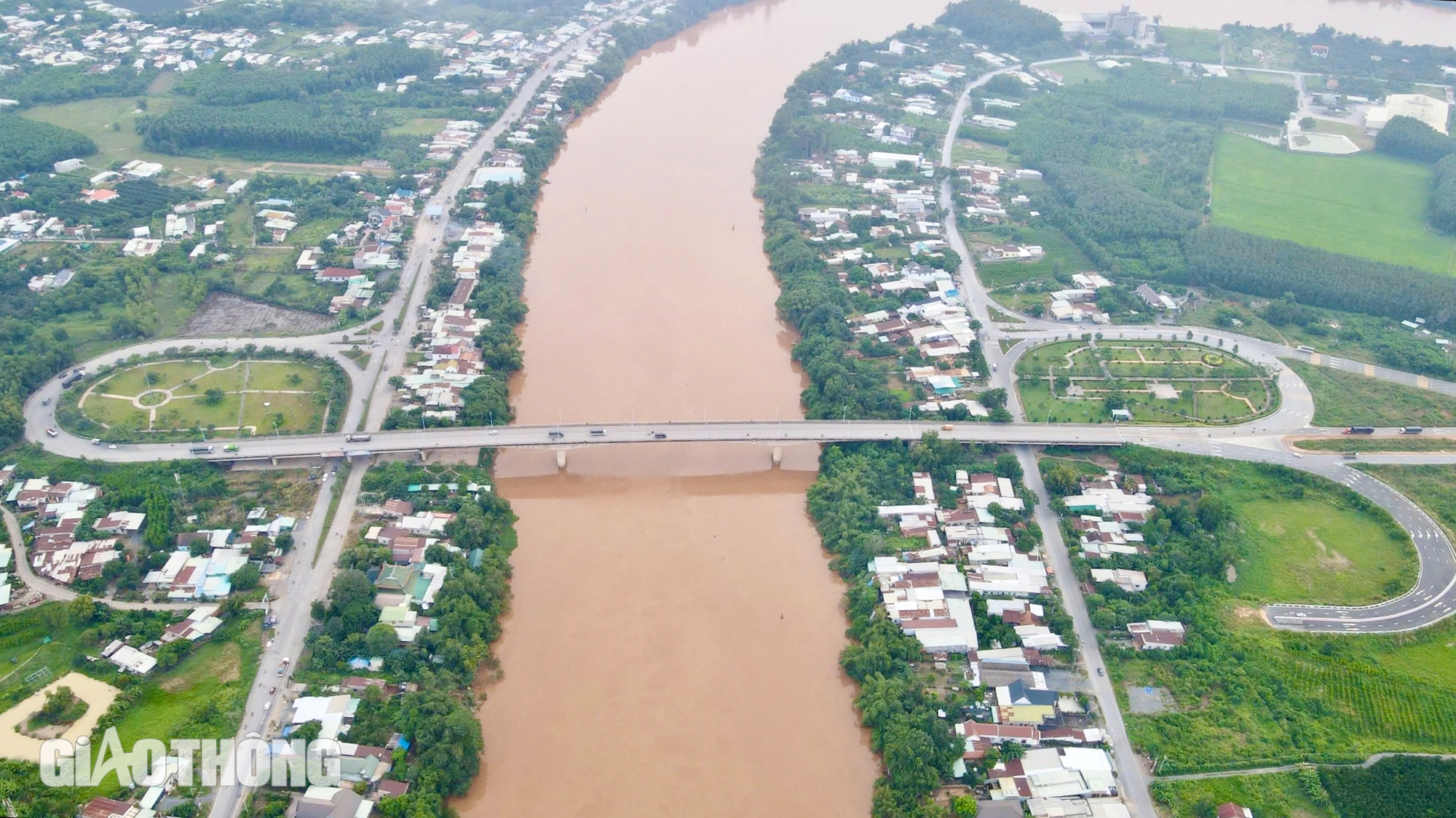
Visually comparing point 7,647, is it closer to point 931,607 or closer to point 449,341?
point 449,341

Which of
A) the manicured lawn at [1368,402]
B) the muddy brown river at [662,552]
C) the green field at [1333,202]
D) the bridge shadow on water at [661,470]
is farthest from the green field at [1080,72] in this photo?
the bridge shadow on water at [661,470]

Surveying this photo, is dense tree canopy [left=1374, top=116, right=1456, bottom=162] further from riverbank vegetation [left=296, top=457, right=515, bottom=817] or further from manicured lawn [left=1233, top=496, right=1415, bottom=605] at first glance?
riverbank vegetation [left=296, top=457, right=515, bottom=817]

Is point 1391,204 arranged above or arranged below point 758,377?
above

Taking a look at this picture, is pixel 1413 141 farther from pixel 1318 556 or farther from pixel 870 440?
pixel 870 440

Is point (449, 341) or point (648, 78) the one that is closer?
point (449, 341)

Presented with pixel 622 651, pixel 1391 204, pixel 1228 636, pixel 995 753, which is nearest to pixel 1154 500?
pixel 1228 636

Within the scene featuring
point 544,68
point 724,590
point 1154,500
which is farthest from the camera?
point 544,68

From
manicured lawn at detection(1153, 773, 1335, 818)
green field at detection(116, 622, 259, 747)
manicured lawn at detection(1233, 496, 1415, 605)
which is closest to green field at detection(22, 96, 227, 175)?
green field at detection(116, 622, 259, 747)
